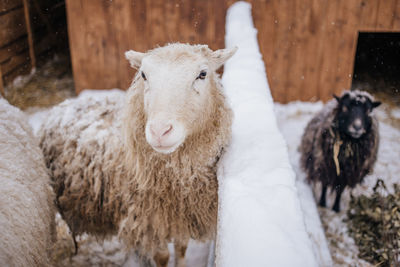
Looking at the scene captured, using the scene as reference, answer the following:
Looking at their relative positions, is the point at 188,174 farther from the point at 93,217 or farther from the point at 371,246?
the point at 371,246

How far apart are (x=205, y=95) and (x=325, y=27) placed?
4.33 m

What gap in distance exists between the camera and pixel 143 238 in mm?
2453

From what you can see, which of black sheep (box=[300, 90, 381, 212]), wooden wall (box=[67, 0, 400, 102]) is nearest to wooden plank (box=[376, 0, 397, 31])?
wooden wall (box=[67, 0, 400, 102])

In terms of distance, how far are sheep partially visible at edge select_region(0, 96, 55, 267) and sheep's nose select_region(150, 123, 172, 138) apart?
1.01 m

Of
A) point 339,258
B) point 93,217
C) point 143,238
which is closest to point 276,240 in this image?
point 143,238

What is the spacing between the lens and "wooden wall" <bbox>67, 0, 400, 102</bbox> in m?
5.41

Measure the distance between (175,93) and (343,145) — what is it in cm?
301

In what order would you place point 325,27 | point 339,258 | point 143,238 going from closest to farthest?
point 143,238 < point 339,258 < point 325,27

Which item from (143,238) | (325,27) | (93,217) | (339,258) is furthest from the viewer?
(325,27)

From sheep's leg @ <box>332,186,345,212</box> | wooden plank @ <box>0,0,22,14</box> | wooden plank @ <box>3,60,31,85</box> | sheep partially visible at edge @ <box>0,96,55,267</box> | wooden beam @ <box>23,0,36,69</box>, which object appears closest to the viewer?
sheep partially visible at edge @ <box>0,96,55,267</box>

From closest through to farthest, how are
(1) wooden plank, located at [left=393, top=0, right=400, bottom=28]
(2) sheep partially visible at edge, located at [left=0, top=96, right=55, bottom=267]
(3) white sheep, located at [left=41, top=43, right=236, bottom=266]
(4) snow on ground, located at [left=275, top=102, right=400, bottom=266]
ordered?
(2) sheep partially visible at edge, located at [left=0, top=96, right=55, bottom=267]
(3) white sheep, located at [left=41, top=43, right=236, bottom=266]
(4) snow on ground, located at [left=275, top=102, right=400, bottom=266]
(1) wooden plank, located at [left=393, top=0, right=400, bottom=28]

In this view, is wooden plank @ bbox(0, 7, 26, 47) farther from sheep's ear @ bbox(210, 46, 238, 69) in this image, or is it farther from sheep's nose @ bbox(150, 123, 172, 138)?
sheep's nose @ bbox(150, 123, 172, 138)

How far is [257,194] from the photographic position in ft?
5.19

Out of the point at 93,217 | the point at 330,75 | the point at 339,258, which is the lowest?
the point at 339,258
